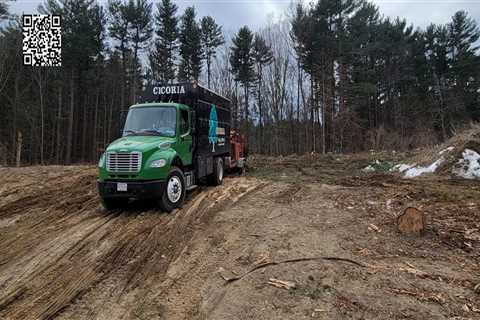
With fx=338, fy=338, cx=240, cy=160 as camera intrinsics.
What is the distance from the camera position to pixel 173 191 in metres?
7.89

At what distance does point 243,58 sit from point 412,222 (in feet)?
101

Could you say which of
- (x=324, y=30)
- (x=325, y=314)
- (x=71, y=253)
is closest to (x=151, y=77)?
(x=324, y=30)

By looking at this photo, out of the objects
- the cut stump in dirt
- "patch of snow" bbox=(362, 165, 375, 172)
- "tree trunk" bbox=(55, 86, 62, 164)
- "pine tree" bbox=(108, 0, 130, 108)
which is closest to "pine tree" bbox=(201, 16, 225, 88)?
"pine tree" bbox=(108, 0, 130, 108)

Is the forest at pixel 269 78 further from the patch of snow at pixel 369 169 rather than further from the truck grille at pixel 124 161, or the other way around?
the truck grille at pixel 124 161

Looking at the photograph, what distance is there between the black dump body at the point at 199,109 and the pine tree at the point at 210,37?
2532 cm

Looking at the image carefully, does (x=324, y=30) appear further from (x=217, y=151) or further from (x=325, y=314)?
(x=325, y=314)

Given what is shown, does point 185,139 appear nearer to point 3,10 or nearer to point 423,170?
point 423,170

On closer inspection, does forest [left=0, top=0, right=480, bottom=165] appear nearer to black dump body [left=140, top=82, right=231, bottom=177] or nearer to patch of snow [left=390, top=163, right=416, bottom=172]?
patch of snow [left=390, top=163, right=416, bottom=172]

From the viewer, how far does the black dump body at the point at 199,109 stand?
31.1 feet

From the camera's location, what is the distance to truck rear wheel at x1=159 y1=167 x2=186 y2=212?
7.59m

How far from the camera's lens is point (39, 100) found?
1240 inches

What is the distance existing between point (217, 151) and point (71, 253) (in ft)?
21.3

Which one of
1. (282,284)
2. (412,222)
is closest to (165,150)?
(282,284)

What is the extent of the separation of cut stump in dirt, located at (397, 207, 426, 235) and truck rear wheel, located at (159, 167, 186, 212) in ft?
15.6
